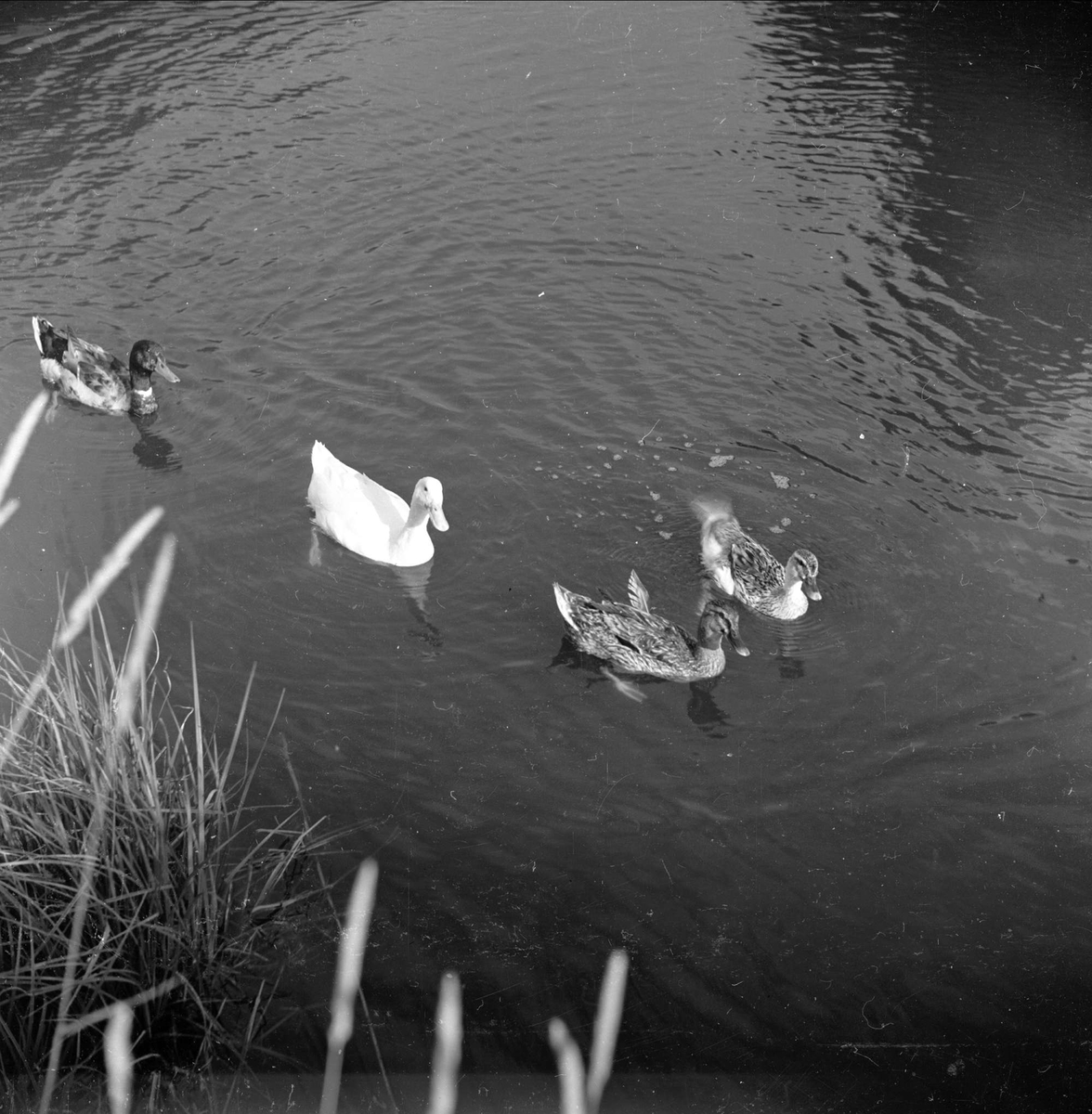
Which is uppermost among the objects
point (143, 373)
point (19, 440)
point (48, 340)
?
point (48, 340)

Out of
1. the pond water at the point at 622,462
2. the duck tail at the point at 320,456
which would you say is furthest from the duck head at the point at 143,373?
the duck tail at the point at 320,456

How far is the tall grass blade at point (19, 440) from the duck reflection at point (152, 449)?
0.71 meters

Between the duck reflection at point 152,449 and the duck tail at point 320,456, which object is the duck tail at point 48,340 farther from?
the duck tail at point 320,456

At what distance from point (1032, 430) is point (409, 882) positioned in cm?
590

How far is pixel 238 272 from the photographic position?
36.6 ft

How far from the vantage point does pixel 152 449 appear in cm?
938

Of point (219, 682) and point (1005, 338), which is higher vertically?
point (219, 682)

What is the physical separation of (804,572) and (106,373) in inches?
220

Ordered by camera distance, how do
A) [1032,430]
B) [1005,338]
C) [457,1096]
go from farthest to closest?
[1005,338] → [1032,430] → [457,1096]

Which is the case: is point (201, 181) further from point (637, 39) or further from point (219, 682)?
point (219, 682)

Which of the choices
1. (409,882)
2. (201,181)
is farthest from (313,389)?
(409,882)

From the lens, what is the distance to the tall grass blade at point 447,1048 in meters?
4.94

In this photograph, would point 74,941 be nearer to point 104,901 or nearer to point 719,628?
point 104,901

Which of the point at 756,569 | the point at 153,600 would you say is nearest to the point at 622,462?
the point at 756,569
